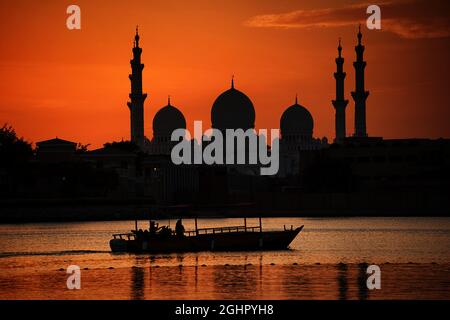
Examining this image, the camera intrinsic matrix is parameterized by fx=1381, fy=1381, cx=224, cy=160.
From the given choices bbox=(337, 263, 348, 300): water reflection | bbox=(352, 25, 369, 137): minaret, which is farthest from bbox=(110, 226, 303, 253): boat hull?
bbox=(352, 25, 369, 137): minaret

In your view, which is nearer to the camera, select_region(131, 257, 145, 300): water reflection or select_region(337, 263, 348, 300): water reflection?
select_region(337, 263, 348, 300): water reflection

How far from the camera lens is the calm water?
56.0 m

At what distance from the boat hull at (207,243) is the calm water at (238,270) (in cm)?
60

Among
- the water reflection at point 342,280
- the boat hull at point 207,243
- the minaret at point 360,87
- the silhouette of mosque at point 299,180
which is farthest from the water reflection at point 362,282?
the minaret at point 360,87

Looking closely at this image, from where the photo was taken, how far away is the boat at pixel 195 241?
78062 millimetres

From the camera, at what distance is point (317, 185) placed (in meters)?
155

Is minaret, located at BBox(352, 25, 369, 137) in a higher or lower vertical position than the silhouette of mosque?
higher

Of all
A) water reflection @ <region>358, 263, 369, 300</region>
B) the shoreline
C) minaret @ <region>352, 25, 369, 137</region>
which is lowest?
water reflection @ <region>358, 263, 369, 300</region>

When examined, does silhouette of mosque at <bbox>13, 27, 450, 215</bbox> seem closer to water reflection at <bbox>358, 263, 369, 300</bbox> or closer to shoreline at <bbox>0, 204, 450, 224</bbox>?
shoreline at <bbox>0, 204, 450, 224</bbox>

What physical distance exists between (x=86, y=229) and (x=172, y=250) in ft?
Answer: 139

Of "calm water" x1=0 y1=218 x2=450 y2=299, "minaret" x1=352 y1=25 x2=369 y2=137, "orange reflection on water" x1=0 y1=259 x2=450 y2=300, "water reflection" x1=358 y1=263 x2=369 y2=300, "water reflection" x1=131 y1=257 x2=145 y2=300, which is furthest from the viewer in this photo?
"minaret" x1=352 y1=25 x2=369 y2=137

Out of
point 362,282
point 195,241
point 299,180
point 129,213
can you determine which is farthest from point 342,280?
point 299,180
